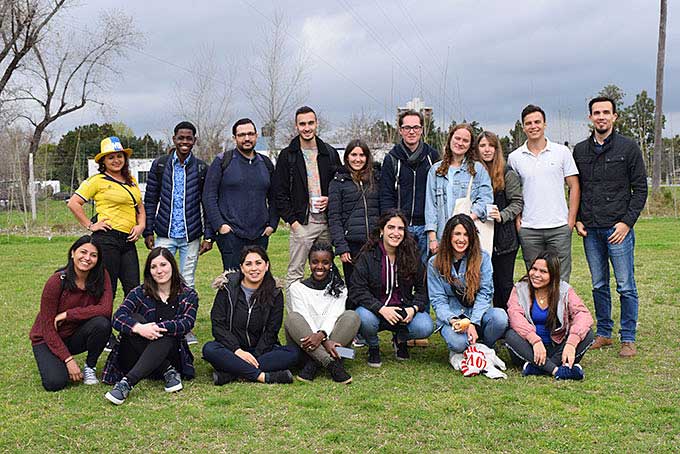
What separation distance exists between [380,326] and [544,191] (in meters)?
1.81

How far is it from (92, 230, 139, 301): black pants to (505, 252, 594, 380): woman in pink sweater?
10.7 feet

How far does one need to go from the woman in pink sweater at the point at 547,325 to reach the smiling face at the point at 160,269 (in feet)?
8.74

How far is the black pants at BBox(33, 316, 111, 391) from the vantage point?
527cm

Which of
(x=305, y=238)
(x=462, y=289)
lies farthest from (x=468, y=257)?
(x=305, y=238)

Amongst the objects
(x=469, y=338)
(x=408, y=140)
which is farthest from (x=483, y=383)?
(x=408, y=140)

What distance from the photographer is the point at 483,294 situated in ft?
19.3

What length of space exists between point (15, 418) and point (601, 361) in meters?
4.46

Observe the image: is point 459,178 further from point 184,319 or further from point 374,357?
point 184,319

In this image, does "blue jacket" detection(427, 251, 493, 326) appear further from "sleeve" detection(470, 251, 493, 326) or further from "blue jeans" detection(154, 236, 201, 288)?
"blue jeans" detection(154, 236, 201, 288)

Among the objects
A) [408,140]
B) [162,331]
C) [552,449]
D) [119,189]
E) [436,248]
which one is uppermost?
[408,140]

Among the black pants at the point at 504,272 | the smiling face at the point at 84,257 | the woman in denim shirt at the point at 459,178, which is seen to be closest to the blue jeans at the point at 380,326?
Result: the woman in denim shirt at the point at 459,178

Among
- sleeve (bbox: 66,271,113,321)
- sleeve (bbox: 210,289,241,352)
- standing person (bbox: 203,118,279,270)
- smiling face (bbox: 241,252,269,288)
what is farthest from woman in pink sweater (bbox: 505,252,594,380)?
sleeve (bbox: 66,271,113,321)

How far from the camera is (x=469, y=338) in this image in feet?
18.7

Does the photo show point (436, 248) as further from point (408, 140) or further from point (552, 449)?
point (552, 449)
